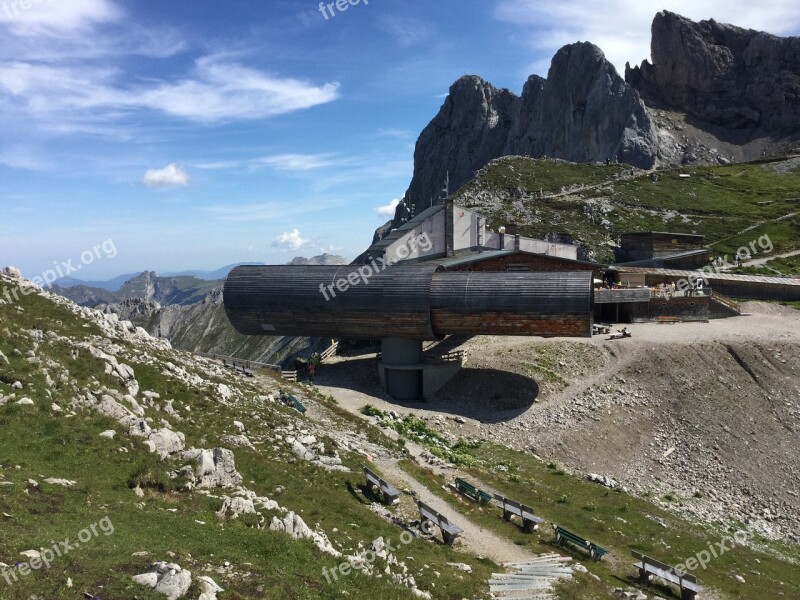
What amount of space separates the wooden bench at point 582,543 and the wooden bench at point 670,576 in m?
1.23

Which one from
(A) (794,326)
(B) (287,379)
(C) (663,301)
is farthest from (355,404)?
(A) (794,326)

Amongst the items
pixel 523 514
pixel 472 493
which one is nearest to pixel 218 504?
pixel 523 514

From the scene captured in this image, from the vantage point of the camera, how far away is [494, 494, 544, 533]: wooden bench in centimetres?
2109

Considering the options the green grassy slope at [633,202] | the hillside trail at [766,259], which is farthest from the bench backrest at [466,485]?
the hillside trail at [766,259]

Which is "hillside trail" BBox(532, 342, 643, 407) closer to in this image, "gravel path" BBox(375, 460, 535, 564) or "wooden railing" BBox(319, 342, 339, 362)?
"gravel path" BBox(375, 460, 535, 564)

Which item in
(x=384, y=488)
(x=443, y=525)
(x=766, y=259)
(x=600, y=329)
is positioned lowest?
(x=443, y=525)

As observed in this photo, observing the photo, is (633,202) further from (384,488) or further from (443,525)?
(443,525)

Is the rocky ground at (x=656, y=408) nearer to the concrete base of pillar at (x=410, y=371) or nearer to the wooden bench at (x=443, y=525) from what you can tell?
the concrete base of pillar at (x=410, y=371)

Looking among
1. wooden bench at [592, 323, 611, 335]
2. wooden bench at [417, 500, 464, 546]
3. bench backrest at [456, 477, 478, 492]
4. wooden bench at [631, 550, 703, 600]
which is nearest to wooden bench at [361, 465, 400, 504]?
wooden bench at [417, 500, 464, 546]

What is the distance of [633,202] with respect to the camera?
11700 centimetres

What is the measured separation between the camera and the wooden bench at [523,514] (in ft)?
69.2

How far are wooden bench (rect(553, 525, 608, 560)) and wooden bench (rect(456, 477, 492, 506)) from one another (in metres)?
3.47

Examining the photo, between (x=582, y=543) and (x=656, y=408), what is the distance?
22.1 meters

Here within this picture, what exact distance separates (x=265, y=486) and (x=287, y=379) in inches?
900
